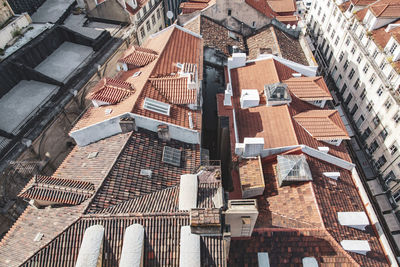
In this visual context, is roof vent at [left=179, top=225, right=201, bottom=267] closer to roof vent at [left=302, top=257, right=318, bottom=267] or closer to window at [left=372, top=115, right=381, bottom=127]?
roof vent at [left=302, top=257, right=318, bottom=267]

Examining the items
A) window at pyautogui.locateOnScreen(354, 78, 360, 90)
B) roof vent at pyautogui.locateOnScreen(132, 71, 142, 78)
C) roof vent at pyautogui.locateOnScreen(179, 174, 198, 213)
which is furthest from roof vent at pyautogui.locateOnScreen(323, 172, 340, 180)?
window at pyautogui.locateOnScreen(354, 78, 360, 90)

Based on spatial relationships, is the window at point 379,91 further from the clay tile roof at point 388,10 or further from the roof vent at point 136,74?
the roof vent at point 136,74

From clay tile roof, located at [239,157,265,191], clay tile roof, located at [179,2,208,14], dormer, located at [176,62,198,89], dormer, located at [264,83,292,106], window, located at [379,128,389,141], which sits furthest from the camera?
clay tile roof, located at [179,2,208,14]

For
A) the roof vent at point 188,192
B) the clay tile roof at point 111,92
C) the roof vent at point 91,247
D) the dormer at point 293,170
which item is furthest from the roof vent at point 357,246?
the clay tile roof at point 111,92

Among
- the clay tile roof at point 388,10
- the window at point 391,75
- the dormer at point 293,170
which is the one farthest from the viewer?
the clay tile roof at point 388,10

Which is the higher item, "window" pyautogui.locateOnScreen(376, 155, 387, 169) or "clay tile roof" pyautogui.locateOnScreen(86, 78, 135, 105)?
"clay tile roof" pyautogui.locateOnScreen(86, 78, 135, 105)

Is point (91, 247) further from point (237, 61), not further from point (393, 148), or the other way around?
point (393, 148)

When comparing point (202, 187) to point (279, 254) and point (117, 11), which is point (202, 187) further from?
point (117, 11)
